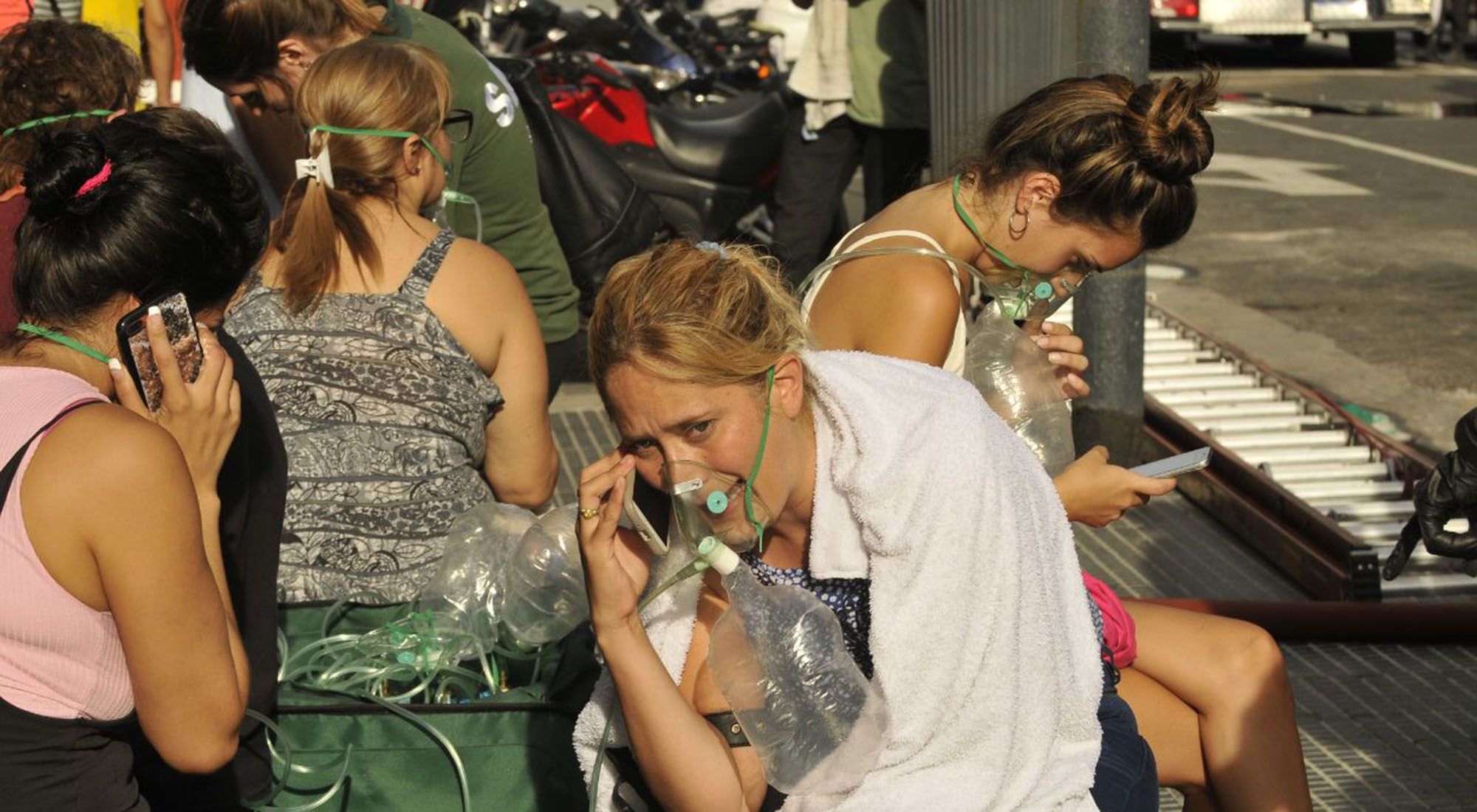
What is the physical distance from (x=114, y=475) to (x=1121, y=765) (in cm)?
154

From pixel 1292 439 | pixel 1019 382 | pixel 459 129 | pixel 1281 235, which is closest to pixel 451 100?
pixel 459 129

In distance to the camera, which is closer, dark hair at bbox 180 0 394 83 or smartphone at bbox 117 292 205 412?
smartphone at bbox 117 292 205 412

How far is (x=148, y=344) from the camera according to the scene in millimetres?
2332

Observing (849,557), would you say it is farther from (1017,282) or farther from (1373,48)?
(1373,48)

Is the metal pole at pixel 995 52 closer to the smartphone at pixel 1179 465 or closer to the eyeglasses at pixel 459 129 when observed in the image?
the eyeglasses at pixel 459 129

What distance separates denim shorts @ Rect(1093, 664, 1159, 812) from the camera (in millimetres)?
2652

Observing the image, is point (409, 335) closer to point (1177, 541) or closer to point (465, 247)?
point (465, 247)

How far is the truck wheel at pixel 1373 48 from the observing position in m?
17.2

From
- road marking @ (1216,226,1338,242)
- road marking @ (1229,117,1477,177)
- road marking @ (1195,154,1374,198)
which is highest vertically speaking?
road marking @ (1216,226,1338,242)

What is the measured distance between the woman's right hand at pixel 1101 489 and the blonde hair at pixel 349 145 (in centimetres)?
141

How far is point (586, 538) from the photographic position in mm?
2445

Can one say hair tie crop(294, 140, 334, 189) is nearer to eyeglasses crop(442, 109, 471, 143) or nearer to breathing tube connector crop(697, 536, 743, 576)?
eyeglasses crop(442, 109, 471, 143)

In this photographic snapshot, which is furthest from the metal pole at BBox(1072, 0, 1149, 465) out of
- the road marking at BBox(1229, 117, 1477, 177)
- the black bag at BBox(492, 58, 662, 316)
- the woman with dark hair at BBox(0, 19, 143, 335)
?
the road marking at BBox(1229, 117, 1477, 177)

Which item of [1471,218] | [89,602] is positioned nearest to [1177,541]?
[89,602]
